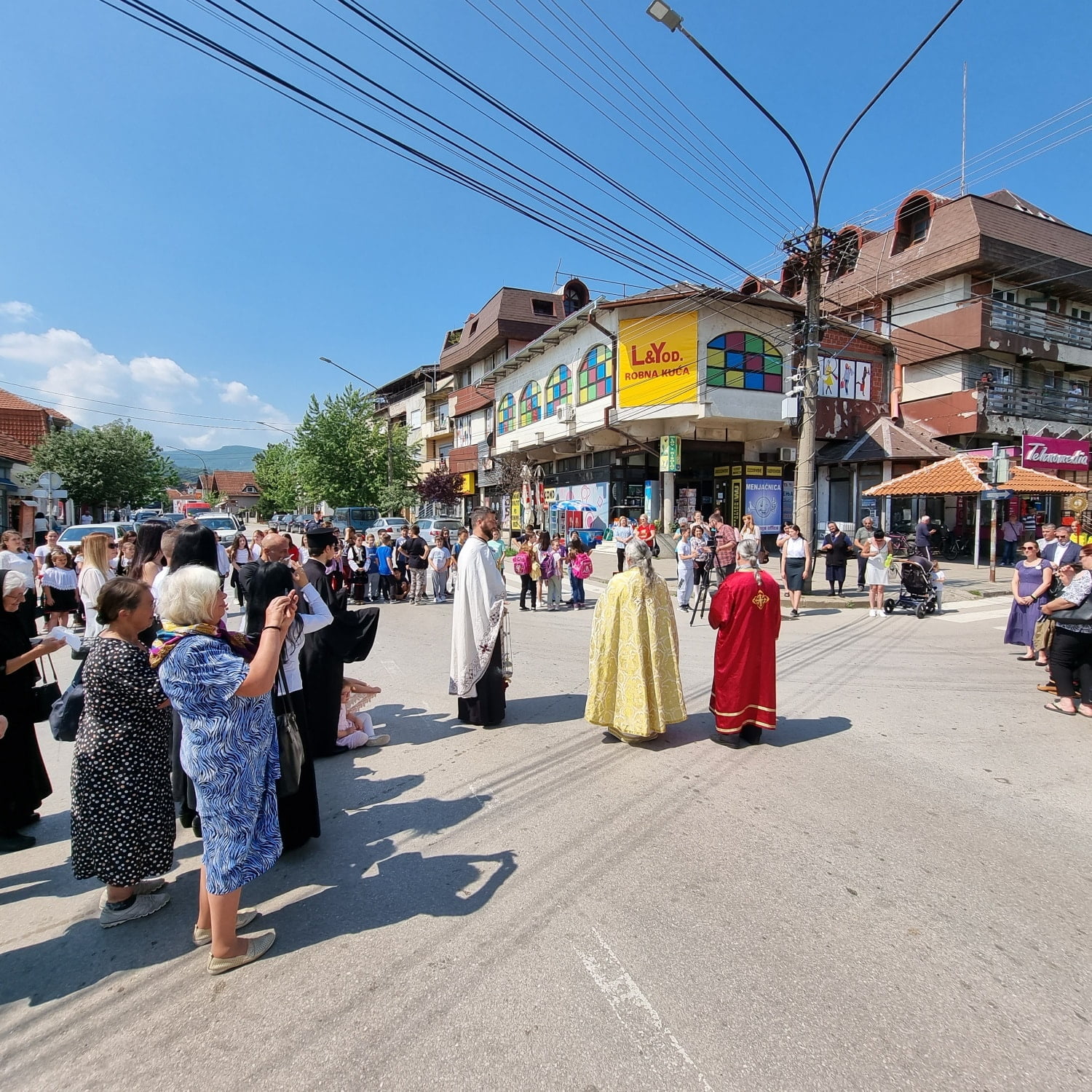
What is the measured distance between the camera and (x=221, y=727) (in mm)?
Result: 2547

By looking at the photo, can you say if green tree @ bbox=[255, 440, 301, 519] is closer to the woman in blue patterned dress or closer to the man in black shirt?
the man in black shirt

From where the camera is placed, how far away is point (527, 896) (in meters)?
3.13

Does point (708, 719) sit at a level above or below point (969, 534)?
below

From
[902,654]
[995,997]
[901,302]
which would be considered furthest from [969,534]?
[995,997]

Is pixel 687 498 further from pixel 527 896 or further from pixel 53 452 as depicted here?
pixel 53 452

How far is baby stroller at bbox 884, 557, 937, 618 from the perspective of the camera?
480 inches

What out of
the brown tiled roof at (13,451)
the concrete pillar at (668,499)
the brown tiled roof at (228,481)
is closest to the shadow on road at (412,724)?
the concrete pillar at (668,499)

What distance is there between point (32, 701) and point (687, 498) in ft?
81.6

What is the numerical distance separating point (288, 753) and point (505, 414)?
33165 millimetres

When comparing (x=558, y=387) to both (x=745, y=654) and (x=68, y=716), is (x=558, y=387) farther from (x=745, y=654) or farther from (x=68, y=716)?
(x=68, y=716)

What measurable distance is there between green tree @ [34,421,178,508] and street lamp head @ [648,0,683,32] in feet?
111

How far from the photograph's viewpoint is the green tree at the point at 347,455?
3497cm

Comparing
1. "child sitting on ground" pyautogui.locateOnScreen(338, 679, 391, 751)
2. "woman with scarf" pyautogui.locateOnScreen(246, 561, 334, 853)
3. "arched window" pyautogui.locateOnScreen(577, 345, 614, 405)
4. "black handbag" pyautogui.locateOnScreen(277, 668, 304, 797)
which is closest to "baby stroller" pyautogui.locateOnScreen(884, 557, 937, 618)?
"child sitting on ground" pyautogui.locateOnScreen(338, 679, 391, 751)

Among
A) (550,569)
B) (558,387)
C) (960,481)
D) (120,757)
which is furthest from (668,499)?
(120,757)
